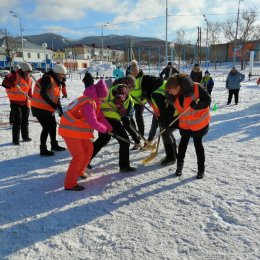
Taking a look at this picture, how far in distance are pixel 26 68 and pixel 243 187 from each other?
14.0ft

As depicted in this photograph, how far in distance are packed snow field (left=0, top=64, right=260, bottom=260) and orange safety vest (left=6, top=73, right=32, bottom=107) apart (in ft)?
4.12

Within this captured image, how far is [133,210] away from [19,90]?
3701 mm

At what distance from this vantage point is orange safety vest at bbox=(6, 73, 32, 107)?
227 inches

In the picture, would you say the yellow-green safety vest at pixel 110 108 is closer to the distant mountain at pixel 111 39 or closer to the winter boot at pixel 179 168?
the winter boot at pixel 179 168

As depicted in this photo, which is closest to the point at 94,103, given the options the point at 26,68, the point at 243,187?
the point at 243,187

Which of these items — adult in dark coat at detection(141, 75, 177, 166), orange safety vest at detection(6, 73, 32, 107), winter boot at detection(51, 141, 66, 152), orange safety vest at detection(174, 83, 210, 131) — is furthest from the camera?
orange safety vest at detection(6, 73, 32, 107)

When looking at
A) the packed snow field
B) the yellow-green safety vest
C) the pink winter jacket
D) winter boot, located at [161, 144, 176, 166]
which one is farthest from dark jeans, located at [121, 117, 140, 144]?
the pink winter jacket

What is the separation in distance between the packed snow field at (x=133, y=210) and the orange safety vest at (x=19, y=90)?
1.26 metres

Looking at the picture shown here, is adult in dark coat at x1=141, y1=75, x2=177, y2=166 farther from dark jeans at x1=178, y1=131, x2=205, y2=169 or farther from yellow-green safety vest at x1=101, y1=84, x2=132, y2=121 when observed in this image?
yellow-green safety vest at x1=101, y1=84, x2=132, y2=121

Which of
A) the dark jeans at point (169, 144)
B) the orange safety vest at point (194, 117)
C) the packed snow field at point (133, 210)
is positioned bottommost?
the packed snow field at point (133, 210)

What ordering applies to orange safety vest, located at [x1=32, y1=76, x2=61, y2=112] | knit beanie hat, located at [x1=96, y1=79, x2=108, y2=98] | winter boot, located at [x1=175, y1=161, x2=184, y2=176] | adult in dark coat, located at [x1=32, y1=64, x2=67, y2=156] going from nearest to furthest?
knit beanie hat, located at [x1=96, y1=79, x2=108, y2=98] → winter boot, located at [x1=175, y1=161, x2=184, y2=176] → adult in dark coat, located at [x1=32, y1=64, x2=67, y2=156] → orange safety vest, located at [x1=32, y1=76, x2=61, y2=112]

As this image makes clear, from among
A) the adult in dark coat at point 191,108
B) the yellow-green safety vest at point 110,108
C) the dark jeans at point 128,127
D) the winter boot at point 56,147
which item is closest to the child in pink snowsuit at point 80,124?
the yellow-green safety vest at point 110,108

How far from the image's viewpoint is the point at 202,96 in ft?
12.0

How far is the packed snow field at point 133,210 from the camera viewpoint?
2.54 metres
